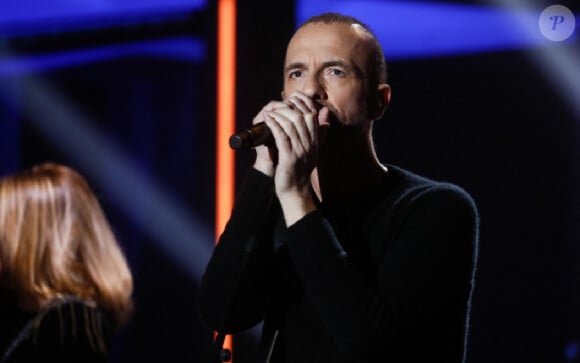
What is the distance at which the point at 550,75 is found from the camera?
293cm

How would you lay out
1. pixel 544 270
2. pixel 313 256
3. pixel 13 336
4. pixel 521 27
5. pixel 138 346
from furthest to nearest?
pixel 138 346
pixel 544 270
pixel 521 27
pixel 13 336
pixel 313 256

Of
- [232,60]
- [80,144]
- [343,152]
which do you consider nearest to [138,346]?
[80,144]

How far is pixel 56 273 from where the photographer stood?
1.74 meters

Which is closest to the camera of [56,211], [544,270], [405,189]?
[405,189]

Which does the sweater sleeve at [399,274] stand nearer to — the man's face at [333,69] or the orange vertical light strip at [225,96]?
the man's face at [333,69]

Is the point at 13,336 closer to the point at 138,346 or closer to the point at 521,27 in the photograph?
the point at 521,27

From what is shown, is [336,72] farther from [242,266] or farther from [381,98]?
[242,266]

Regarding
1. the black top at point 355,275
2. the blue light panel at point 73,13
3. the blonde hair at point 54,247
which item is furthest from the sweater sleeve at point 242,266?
the blue light panel at point 73,13

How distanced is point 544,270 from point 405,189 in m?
1.96

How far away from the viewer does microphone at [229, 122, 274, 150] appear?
1.31m

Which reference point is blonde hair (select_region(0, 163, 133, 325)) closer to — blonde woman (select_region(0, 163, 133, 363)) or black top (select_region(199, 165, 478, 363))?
blonde woman (select_region(0, 163, 133, 363))

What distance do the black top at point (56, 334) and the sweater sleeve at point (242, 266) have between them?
318 millimetres

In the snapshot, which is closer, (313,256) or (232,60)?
(313,256)

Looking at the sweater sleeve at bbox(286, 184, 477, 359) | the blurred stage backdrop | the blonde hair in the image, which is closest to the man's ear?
the sweater sleeve at bbox(286, 184, 477, 359)
